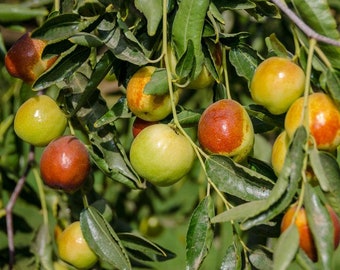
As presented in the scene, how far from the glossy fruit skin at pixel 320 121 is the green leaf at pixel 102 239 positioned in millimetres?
452

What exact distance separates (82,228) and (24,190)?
0.74 meters

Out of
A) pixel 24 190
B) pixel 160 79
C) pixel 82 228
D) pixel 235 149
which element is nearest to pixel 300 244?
pixel 235 149

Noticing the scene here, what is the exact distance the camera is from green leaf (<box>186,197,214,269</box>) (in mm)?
1296

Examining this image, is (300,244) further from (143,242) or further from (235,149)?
(143,242)

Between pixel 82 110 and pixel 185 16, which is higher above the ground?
pixel 185 16

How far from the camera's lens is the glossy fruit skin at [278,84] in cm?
119

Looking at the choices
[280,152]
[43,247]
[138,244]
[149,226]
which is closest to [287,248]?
[280,152]

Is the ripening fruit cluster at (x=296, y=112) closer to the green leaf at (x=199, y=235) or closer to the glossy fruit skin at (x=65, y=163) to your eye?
the green leaf at (x=199, y=235)

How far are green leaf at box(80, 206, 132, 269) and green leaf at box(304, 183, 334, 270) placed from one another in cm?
46

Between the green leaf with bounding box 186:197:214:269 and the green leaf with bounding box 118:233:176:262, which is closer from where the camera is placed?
the green leaf with bounding box 186:197:214:269

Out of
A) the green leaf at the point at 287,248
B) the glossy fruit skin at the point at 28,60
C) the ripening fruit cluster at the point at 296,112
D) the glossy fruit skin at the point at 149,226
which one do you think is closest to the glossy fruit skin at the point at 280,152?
the ripening fruit cluster at the point at 296,112

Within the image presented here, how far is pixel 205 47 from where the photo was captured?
140 cm

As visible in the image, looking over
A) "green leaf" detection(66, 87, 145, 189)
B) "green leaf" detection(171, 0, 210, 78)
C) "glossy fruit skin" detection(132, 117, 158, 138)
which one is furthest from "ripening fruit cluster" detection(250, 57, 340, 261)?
"green leaf" detection(66, 87, 145, 189)

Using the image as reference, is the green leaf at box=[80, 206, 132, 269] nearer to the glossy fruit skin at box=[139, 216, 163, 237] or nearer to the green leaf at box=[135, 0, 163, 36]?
the green leaf at box=[135, 0, 163, 36]
